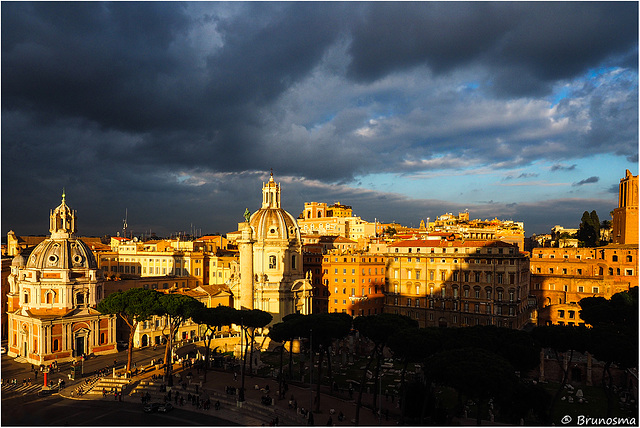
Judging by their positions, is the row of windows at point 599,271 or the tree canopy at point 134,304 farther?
the row of windows at point 599,271

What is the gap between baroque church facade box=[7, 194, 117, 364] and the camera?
65.8 m

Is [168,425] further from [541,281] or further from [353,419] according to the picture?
[541,281]

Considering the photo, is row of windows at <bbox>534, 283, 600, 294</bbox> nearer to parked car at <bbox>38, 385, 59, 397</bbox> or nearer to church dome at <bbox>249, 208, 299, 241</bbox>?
church dome at <bbox>249, 208, 299, 241</bbox>

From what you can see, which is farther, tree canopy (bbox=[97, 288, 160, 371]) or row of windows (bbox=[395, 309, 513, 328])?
row of windows (bbox=[395, 309, 513, 328])

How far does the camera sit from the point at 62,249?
71.8 m

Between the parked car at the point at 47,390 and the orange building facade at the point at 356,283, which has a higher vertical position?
the orange building facade at the point at 356,283

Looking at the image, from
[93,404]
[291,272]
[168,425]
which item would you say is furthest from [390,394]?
[291,272]

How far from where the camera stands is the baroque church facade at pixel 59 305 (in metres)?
65.8
